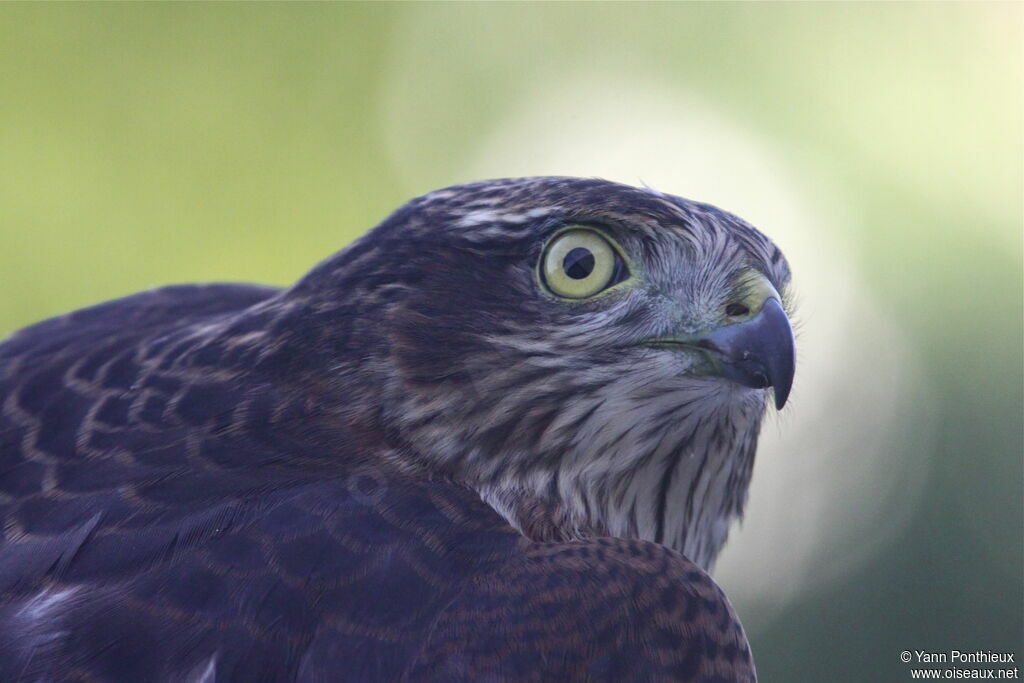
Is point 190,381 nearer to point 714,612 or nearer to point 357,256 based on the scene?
point 357,256

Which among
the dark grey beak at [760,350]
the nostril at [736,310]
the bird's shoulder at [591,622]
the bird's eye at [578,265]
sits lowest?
the bird's shoulder at [591,622]

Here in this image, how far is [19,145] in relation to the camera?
10453mm

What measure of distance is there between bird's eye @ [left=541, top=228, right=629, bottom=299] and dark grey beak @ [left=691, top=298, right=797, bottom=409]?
327 mm

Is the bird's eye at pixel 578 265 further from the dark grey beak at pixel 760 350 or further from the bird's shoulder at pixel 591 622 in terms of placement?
the bird's shoulder at pixel 591 622

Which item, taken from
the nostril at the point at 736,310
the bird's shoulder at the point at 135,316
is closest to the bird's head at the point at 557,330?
the nostril at the point at 736,310

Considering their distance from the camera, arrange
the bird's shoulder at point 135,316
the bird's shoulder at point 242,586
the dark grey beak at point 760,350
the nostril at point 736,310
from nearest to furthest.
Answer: the bird's shoulder at point 242,586 < the dark grey beak at point 760,350 < the nostril at point 736,310 < the bird's shoulder at point 135,316

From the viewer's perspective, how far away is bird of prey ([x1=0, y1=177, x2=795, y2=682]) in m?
2.85

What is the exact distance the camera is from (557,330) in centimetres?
347

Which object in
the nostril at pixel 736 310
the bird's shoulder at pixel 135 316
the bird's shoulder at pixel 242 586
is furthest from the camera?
the bird's shoulder at pixel 135 316

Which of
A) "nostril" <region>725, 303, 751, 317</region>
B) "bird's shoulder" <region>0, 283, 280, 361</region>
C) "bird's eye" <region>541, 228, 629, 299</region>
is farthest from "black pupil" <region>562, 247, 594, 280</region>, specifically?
"bird's shoulder" <region>0, 283, 280, 361</region>

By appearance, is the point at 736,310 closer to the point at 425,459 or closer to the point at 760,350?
the point at 760,350

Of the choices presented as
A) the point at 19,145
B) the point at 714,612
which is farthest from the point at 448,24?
the point at 714,612

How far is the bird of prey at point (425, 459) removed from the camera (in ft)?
9.36

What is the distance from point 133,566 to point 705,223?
6.01 feet
